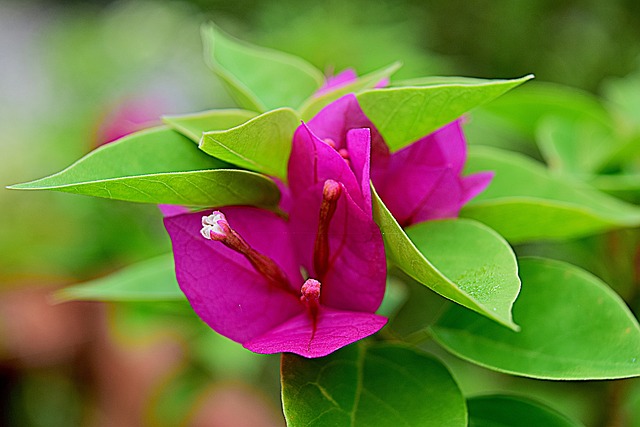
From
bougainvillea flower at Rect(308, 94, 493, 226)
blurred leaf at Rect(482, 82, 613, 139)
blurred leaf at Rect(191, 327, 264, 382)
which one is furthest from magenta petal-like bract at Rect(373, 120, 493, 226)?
blurred leaf at Rect(191, 327, 264, 382)

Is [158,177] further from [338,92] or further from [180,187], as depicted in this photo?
[338,92]

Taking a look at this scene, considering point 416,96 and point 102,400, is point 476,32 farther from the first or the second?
point 416,96

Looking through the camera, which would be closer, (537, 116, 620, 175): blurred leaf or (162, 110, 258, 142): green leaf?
(162, 110, 258, 142): green leaf

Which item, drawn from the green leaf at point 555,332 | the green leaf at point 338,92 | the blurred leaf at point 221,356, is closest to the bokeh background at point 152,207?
the blurred leaf at point 221,356

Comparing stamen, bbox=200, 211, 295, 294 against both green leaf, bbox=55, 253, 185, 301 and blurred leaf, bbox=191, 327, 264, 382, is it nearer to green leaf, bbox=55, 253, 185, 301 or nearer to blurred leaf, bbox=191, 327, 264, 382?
green leaf, bbox=55, 253, 185, 301

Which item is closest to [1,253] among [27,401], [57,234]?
[57,234]

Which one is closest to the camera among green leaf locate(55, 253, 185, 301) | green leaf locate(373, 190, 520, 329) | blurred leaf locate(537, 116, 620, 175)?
green leaf locate(373, 190, 520, 329)

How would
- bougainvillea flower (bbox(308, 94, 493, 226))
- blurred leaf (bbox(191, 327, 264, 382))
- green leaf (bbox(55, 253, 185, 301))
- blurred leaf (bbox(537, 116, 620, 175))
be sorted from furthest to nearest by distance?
blurred leaf (bbox(191, 327, 264, 382)), blurred leaf (bbox(537, 116, 620, 175)), green leaf (bbox(55, 253, 185, 301)), bougainvillea flower (bbox(308, 94, 493, 226))
